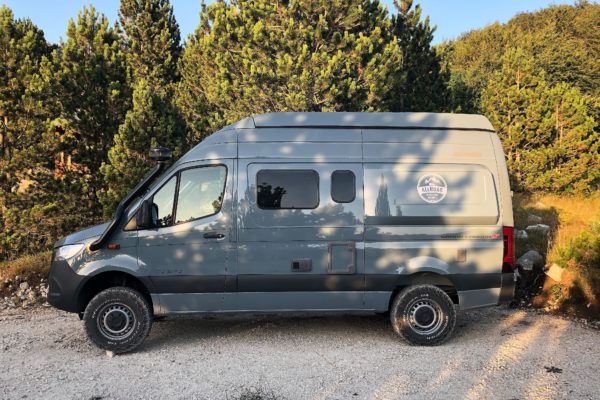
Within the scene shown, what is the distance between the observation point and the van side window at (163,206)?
543 centimetres

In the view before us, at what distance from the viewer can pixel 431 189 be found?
5.53 m

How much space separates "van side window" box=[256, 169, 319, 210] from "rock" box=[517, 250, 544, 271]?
4.63 metres

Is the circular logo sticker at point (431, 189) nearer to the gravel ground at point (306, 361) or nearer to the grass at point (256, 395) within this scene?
the gravel ground at point (306, 361)

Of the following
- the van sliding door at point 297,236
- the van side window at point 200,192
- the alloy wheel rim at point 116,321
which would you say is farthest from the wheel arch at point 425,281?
the alloy wheel rim at point 116,321

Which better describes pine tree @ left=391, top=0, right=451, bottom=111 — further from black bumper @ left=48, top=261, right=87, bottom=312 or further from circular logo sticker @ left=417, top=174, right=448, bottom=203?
black bumper @ left=48, top=261, right=87, bottom=312

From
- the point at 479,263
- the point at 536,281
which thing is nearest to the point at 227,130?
the point at 479,263

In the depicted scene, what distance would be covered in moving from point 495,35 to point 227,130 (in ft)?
164

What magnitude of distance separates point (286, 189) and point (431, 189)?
1.71 meters

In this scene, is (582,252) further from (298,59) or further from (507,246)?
(298,59)

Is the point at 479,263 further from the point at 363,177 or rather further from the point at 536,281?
the point at 536,281

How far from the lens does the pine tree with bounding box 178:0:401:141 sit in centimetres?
1216

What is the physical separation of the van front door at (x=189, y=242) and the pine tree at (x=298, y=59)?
7.01 metres

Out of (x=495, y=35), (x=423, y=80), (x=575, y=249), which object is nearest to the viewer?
(x=575, y=249)

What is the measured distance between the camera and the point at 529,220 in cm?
1171
